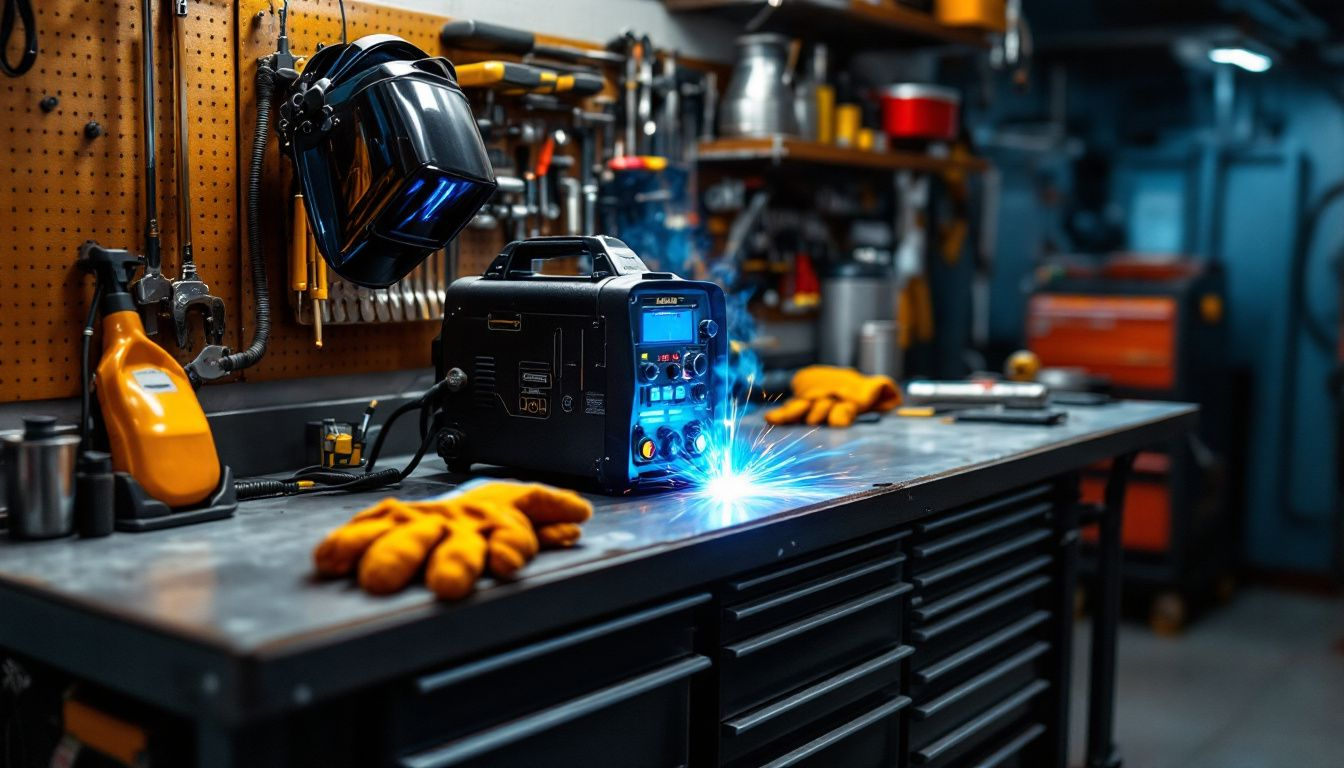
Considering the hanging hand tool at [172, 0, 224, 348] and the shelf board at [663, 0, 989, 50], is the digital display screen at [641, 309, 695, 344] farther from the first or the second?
the shelf board at [663, 0, 989, 50]

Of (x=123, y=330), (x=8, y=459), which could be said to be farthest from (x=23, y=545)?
(x=123, y=330)

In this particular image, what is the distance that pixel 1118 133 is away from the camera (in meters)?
6.14

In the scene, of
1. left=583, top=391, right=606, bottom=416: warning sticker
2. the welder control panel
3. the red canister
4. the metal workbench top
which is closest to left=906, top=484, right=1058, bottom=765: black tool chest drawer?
the metal workbench top

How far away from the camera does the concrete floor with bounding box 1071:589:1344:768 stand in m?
3.52

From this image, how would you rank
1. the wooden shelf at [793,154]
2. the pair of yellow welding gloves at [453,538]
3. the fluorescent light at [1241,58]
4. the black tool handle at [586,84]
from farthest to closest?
the fluorescent light at [1241,58], the wooden shelf at [793,154], the black tool handle at [586,84], the pair of yellow welding gloves at [453,538]

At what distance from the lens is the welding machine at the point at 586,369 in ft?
5.99

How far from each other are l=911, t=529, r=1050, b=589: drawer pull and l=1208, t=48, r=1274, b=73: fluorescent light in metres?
3.02

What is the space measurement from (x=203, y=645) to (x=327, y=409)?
3.66ft

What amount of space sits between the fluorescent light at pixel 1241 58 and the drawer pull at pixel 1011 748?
3.23 metres

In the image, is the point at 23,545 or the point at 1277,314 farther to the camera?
the point at 1277,314

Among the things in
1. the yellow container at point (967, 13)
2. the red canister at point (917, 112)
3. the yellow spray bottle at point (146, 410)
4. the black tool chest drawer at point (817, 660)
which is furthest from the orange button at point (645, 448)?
Result: the yellow container at point (967, 13)

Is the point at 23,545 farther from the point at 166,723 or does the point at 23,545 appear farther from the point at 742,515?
Answer: the point at 742,515

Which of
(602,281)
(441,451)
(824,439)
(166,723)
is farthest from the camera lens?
(824,439)

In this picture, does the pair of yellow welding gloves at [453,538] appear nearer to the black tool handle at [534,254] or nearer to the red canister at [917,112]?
the black tool handle at [534,254]
